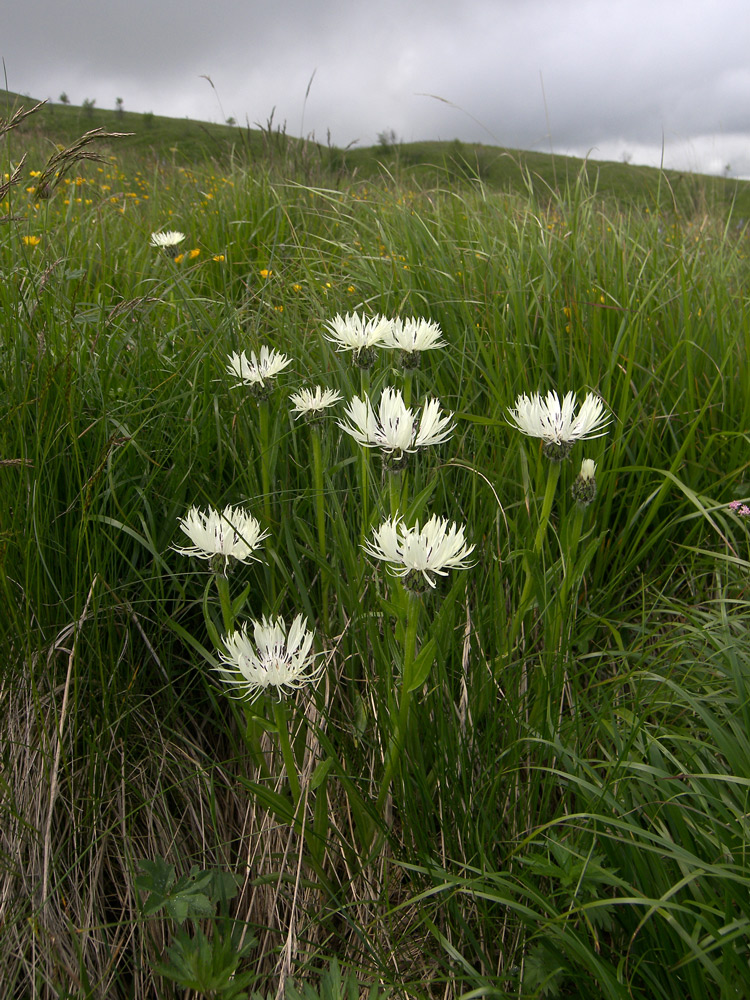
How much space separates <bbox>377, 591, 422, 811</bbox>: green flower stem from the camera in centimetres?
99

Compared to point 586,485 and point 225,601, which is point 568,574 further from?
point 225,601

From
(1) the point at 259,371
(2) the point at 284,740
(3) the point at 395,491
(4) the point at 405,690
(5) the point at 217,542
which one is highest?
(1) the point at 259,371

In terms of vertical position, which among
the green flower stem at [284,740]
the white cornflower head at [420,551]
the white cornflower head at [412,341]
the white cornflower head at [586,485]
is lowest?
the green flower stem at [284,740]

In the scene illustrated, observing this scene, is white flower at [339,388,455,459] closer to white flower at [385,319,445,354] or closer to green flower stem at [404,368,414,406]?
green flower stem at [404,368,414,406]

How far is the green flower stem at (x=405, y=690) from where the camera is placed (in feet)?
3.23

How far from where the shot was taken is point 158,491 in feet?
5.23

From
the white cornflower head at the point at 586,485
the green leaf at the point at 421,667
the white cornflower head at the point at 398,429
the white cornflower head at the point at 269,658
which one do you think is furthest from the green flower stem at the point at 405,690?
the white cornflower head at the point at 586,485

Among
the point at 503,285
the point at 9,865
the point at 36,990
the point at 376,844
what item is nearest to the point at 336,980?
the point at 376,844

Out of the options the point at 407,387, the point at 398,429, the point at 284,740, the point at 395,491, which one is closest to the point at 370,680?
the point at 284,740

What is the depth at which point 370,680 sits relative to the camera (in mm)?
1184

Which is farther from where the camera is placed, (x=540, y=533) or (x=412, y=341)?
(x=412, y=341)

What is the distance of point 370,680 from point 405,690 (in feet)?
0.69

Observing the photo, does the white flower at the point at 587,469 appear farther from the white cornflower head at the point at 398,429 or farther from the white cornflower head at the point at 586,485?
the white cornflower head at the point at 398,429

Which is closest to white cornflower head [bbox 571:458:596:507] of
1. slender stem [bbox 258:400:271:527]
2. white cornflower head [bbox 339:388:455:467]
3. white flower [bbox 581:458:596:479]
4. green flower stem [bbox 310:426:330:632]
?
white flower [bbox 581:458:596:479]
